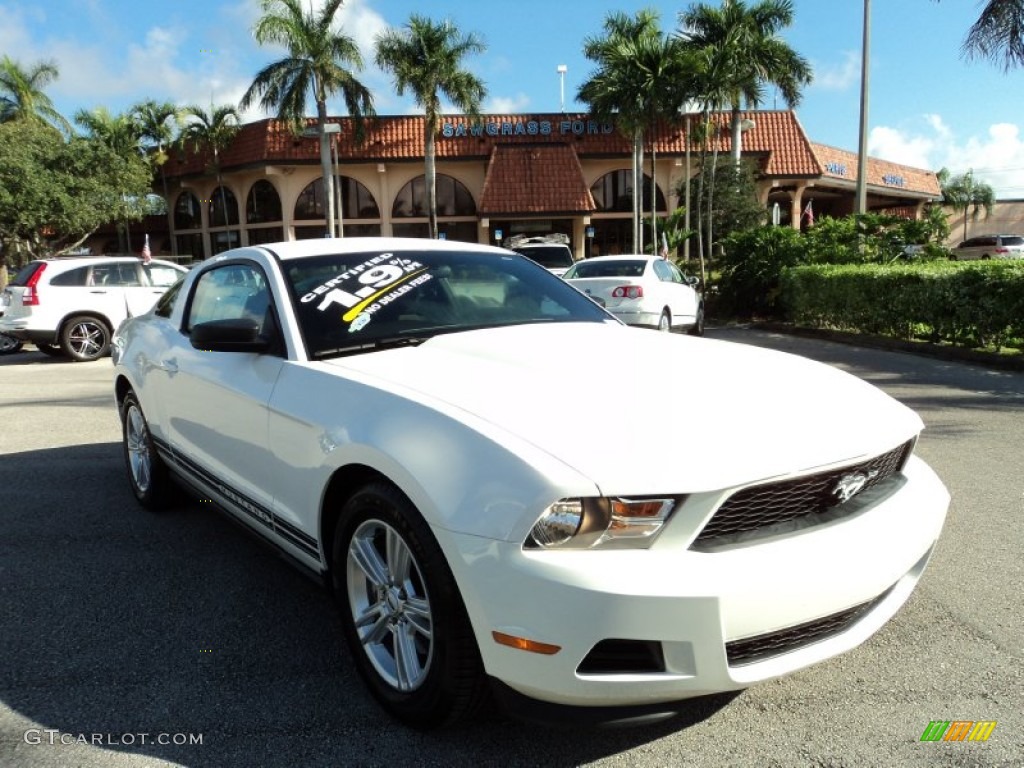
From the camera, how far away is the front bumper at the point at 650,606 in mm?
1989

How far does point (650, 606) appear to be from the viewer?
1.98 m

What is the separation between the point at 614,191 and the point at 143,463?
110ft

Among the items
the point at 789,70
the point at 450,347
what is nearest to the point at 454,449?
the point at 450,347

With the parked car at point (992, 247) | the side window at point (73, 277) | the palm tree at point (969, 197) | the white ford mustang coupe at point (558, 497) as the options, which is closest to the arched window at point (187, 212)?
the side window at point (73, 277)

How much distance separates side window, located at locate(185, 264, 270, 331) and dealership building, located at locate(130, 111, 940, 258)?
92.8ft

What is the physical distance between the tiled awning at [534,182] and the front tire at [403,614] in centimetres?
3105

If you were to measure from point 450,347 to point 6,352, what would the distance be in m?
15.5

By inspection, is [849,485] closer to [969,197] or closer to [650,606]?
[650,606]

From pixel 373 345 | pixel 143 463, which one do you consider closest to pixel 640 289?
pixel 143 463

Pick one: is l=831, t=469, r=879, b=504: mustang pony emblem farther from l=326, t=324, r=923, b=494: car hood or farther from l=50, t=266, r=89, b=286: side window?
l=50, t=266, r=89, b=286: side window

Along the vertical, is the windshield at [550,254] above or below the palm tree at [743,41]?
below

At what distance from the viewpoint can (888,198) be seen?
1796 inches

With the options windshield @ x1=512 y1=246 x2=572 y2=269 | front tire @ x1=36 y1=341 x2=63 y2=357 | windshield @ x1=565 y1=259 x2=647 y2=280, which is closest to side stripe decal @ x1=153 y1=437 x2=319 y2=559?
windshield @ x1=565 y1=259 x2=647 y2=280

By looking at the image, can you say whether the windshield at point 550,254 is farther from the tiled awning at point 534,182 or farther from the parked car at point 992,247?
the parked car at point 992,247
